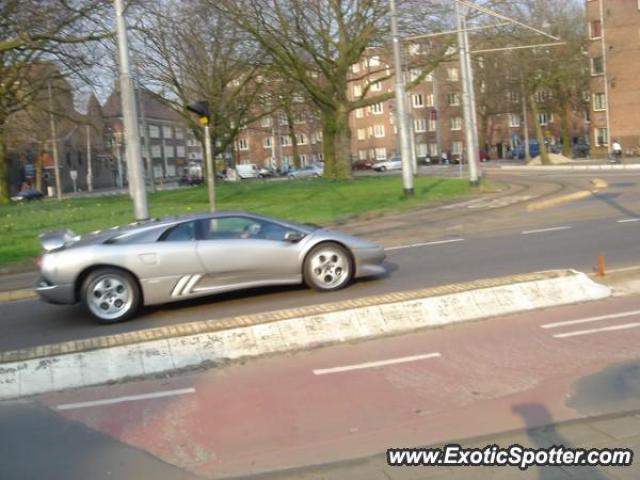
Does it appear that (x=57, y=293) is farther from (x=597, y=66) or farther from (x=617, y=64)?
(x=617, y=64)

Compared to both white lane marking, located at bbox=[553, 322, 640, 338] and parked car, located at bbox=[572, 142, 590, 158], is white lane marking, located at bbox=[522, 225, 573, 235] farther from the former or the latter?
parked car, located at bbox=[572, 142, 590, 158]

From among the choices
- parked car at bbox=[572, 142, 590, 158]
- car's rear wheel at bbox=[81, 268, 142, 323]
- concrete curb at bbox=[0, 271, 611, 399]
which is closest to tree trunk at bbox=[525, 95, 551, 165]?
parked car at bbox=[572, 142, 590, 158]

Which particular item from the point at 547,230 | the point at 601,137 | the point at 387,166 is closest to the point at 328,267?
the point at 547,230

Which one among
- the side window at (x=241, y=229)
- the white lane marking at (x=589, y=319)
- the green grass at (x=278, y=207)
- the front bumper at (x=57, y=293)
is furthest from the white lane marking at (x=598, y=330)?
the green grass at (x=278, y=207)

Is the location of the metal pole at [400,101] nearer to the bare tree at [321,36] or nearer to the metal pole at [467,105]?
the metal pole at [467,105]

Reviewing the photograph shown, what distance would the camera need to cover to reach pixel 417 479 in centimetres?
457

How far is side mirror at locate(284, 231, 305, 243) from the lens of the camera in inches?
401

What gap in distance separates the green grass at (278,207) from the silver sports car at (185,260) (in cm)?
805

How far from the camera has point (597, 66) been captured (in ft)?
205

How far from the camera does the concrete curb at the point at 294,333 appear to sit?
6.91m

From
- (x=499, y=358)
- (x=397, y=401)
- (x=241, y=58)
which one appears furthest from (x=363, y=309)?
(x=241, y=58)

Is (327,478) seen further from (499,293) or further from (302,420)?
(499,293)

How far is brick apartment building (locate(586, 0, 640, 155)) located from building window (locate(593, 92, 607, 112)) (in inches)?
4.7

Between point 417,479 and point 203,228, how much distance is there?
5.95 m
